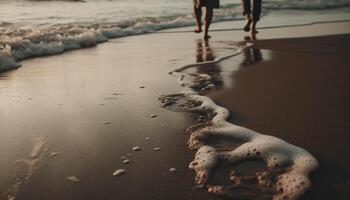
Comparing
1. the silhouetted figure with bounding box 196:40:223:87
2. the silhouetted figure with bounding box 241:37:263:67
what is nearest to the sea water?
the silhouetted figure with bounding box 196:40:223:87

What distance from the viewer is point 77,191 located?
6.13 ft

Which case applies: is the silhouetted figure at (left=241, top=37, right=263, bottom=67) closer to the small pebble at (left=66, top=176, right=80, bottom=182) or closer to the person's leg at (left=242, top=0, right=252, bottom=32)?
the person's leg at (left=242, top=0, right=252, bottom=32)

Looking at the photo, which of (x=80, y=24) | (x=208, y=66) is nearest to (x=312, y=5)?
(x=80, y=24)

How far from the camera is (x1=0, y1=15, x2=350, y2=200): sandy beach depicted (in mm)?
1926

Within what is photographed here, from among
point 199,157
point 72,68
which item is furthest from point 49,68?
point 199,157

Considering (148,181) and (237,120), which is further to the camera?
(237,120)

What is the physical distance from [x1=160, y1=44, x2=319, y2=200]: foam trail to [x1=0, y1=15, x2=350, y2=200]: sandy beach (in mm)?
61

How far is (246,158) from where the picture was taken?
2.16 metres

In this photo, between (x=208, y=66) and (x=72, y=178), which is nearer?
(x=72, y=178)

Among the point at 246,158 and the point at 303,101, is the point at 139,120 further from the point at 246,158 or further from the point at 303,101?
the point at 303,101

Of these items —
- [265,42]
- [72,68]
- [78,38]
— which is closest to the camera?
[72,68]

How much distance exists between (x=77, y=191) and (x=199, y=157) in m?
0.71

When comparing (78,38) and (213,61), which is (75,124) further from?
(78,38)

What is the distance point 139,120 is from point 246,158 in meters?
1.02
